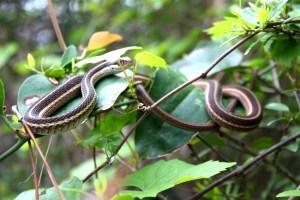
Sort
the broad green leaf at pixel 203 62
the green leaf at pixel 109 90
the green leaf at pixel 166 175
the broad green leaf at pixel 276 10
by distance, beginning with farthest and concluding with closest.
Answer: the broad green leaf at pixel 203 62 < the green leaf at pixel 109 90 < the broad green leaf at pixel 276 10 < the green leaf at pixel 166 175

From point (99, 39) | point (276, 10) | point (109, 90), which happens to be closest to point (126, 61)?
point (109, 90)

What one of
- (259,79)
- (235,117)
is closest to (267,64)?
(259,79)

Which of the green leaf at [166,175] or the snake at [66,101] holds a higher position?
the snake at [66,101]

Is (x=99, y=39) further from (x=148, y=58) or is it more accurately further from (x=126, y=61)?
(x=148, y=58)

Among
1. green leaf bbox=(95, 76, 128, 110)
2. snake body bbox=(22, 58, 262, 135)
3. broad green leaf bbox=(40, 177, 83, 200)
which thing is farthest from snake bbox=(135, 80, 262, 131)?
broad green leaf bbox=(40, 177, 83, 200)

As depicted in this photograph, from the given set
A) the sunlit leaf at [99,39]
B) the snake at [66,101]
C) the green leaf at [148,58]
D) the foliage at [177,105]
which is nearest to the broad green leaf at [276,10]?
the foliage at [177,105]

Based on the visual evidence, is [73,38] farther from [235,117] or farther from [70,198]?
[70,198]

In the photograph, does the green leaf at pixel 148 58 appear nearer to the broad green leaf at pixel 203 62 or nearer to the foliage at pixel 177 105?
the foliage at pixel 177 105
